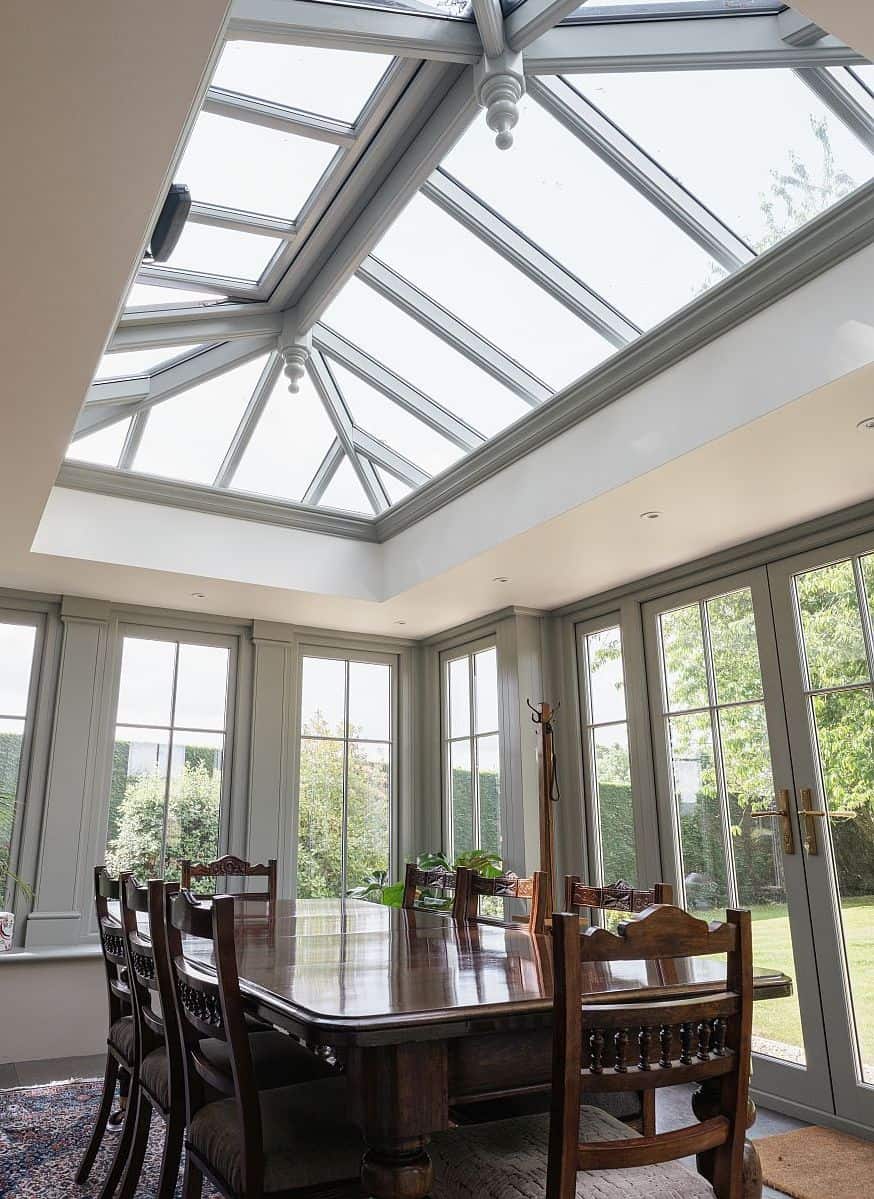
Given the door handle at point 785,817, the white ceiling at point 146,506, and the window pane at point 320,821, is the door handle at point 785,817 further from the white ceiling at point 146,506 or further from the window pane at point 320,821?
the window pane at point 320,821

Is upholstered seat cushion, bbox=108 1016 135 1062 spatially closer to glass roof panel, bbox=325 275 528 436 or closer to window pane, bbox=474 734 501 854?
window pane, bbox=474 734 501 854

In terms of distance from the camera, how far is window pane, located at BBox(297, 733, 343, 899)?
5.55 meters

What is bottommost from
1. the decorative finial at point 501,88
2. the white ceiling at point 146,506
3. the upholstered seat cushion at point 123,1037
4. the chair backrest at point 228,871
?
the upholstered seat cushion at point 123,1037

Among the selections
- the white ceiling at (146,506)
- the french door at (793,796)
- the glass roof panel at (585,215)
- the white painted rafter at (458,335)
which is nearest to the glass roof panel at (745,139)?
the glass roof panel at (585,215)

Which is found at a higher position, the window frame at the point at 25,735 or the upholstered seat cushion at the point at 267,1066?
the window frame at the point at 25,735

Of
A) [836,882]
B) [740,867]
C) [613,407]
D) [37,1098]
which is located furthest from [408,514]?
[37,1098]

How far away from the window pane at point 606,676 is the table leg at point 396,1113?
3.45 m

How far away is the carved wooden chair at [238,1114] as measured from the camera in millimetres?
1688

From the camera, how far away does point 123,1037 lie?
9.18ft

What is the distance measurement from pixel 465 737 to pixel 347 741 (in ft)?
2.73

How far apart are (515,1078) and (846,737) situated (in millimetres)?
2514

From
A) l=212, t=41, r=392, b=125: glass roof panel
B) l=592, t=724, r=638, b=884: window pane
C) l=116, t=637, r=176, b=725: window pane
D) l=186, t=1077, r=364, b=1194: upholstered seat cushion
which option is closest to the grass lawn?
l=592, t=724, r=638, b=884: window pane

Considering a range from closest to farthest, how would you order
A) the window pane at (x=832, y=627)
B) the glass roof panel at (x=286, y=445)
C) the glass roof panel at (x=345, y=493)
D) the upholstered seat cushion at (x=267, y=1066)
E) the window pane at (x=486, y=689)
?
1. the upholstered seat cushion at (x=267, y=1066)
2. the window pane at (x=832, y=627)
3. the glass roof panel at (x=286, y=445)
4. the glass roof panel at (x=345, y=493)
5. the window pane at (x=486, y=689)

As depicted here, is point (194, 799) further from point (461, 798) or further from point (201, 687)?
point (461, 798)
